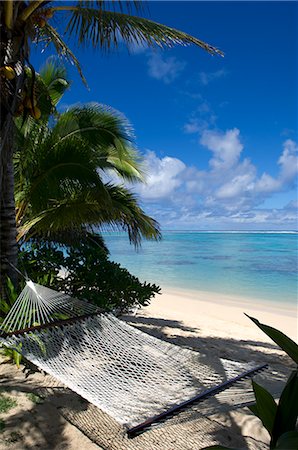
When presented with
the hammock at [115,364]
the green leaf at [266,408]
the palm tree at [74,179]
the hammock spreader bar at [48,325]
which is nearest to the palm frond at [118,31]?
the palm tree at [74,179]

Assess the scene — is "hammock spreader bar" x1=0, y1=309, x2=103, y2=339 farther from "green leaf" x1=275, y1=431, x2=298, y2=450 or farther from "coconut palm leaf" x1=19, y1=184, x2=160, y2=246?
"green leaf" x1=275, y1=431, x2=298, y2=450

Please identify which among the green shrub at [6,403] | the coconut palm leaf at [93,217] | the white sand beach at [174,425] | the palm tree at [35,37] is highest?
the palm tree at [35,37]

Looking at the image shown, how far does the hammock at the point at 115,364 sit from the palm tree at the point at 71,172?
3.83 feet

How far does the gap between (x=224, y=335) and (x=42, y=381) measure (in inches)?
116

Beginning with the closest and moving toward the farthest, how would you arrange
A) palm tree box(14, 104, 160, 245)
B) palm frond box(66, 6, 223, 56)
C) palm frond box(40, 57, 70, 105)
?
1. palm frond box(66, 6, 223, 56)
2. palm tree box(14, 104, 160, 245)
3. palm frond box(40, 57, 70, 105)

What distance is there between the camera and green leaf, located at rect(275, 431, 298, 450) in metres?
0.57

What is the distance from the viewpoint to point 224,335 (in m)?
4.80

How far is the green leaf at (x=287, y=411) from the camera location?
0.66 metres

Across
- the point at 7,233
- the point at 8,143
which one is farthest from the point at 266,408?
the point at 7,233

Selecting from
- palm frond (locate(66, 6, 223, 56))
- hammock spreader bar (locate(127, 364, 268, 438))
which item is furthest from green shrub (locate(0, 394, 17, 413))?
palm frond (locate(66, 6, 223, 56))

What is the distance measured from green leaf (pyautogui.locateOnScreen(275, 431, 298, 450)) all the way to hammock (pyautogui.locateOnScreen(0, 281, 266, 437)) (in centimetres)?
98

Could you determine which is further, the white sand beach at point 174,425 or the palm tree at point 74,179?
the palm tree at point 74,179

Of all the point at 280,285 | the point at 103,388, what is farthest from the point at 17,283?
the point at 280,285

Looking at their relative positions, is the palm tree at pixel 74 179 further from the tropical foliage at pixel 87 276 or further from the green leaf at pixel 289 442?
the green leaf at pixel 289 442
